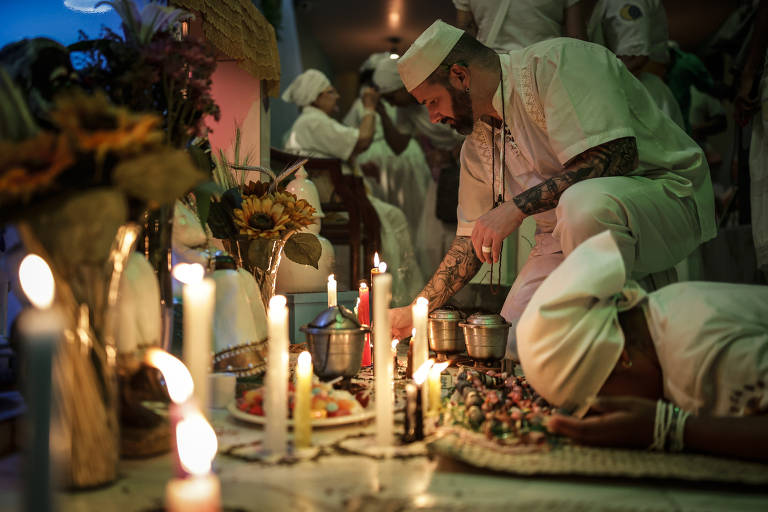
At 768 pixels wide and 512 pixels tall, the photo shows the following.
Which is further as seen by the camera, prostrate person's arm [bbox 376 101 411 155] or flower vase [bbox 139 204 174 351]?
prostrate person's arm [bbox 376 101 411 155]

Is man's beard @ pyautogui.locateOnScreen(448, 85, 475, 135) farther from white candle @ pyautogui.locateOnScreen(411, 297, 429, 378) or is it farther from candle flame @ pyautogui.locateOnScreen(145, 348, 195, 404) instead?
candle flame @ pyautogui.locateOnScreen(145, 348, 195, 404)

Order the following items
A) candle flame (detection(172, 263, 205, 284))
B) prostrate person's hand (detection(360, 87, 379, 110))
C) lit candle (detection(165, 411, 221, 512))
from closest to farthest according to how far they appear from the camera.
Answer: lit candle (detection(165, 411, 221, 512))
candle flame (detection(172, 263, 205, 284))
prostrate person's hand (detection(360, 87, 379, 110))

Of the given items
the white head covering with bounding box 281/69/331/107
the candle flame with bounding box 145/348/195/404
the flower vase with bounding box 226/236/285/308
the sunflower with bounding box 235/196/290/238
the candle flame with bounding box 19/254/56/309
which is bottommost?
the candle flame with bounding box 145/348/195/404

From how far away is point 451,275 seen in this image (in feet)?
8.36

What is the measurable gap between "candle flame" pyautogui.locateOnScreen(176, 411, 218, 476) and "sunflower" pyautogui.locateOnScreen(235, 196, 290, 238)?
1.19 m

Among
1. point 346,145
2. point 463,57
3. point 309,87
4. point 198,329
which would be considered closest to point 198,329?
point 198,329

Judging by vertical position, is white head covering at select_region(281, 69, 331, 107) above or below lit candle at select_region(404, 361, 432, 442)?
above

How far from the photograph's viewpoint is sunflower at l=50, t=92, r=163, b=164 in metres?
0.89

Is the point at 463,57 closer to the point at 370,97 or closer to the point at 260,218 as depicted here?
the point at 260,218

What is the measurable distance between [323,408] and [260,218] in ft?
2.68

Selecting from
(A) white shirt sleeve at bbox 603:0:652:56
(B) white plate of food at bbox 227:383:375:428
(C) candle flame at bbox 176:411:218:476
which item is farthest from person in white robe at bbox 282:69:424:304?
(C) candle flame at bbox 176:411:218:476

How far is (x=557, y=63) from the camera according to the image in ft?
7.29

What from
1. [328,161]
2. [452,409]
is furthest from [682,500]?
[328,161]

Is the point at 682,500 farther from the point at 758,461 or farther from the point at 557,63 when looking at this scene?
the point at 557,63
